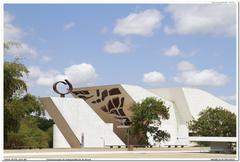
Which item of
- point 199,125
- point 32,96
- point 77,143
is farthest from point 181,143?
point 32,96

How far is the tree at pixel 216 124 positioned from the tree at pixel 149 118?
259cm

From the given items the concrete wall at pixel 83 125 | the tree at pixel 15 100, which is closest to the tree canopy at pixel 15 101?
the tree at pixel 15 100

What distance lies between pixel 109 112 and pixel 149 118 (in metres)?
6.52

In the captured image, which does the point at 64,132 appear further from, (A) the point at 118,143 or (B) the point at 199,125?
(B) the point at 199,125

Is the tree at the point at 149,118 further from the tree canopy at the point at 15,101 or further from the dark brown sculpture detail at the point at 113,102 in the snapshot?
the tree canopy at the point at 15,101

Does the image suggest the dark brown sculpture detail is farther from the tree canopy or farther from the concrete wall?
the tree canopy

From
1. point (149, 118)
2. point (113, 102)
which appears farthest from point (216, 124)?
point (113, 102)

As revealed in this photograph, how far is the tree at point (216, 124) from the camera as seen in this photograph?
109ft

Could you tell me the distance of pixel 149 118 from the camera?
34594mm

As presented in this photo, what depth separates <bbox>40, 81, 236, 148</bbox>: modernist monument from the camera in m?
32.0

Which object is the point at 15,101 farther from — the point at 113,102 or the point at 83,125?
the point at 113,102

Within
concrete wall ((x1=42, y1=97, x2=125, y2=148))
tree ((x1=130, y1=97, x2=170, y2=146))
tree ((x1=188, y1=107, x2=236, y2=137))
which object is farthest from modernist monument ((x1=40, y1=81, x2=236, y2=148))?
tree ((x1=188, y1=107, x2=236, y2=137))

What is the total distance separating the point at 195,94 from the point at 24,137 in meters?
18.6

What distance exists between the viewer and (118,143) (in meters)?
33.4
